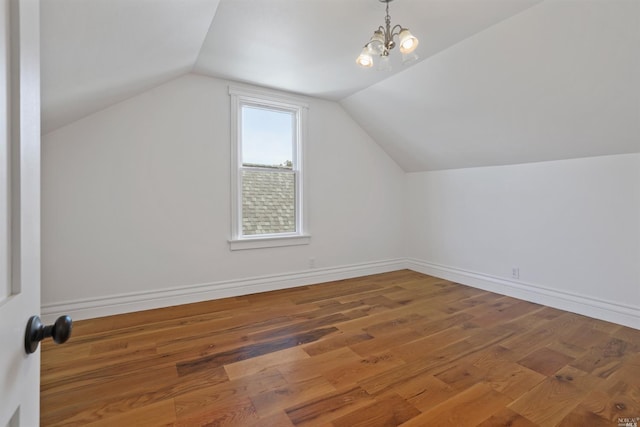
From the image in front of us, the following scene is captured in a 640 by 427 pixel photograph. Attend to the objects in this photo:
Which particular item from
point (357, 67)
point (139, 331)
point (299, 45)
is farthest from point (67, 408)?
point (357, 67)

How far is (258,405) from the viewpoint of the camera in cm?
165

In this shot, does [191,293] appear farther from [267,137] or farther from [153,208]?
[267,137]

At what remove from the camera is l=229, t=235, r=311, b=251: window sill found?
3.43 meters

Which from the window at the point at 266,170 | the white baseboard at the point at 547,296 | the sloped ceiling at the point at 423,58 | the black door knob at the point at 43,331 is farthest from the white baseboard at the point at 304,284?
the black door knob at the point at 43,331

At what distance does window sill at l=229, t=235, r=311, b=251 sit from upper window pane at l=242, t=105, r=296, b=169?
3.01 ft

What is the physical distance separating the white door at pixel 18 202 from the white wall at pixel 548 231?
388 centimetres

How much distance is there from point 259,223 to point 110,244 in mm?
1514

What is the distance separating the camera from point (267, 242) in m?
3.61

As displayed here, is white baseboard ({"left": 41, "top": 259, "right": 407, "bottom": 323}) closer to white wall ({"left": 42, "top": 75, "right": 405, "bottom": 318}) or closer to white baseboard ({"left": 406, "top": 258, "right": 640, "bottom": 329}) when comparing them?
white wall ({"left": 42, "top": 75, "right": 405, "bottom": 318})

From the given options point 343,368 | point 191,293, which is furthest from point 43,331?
point 191,293

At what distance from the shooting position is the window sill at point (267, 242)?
3434 millimetres

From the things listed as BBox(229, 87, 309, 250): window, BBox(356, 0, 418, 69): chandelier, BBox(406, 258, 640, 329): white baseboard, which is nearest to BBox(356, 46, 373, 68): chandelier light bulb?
BBox(356, 0, 418, 69): chandelier

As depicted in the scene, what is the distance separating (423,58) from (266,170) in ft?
6.84

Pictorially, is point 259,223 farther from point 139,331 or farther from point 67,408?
point 67,408
